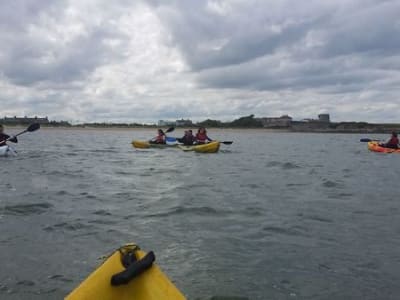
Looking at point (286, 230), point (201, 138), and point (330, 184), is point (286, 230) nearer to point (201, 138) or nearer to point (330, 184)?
point (330, 184)

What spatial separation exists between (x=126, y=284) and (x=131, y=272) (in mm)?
112

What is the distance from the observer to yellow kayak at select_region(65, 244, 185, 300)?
11.2 feet

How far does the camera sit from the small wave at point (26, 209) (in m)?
9.16

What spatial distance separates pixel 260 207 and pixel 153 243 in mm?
3792

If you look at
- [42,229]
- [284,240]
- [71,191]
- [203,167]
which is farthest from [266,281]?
[203,167]

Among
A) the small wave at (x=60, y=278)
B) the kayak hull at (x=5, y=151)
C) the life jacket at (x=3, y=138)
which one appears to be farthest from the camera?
the kayak hull at (x=5, y=151)

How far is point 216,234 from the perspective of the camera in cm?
771

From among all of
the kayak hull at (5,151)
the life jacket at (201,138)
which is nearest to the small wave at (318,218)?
the kayak hull at (5,151)

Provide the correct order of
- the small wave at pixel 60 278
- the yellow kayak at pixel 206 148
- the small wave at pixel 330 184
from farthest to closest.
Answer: the yellow kayak at pixel 206 148 < the small wave at pixel 330 184 < the small wave at pixel 60 278

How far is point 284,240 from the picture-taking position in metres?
7.39

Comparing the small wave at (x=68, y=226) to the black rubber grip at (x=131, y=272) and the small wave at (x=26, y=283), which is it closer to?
the small wave at (x=26, y=283)

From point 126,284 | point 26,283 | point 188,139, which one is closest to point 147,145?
point 188,139

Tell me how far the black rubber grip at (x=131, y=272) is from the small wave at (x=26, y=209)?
6262mm

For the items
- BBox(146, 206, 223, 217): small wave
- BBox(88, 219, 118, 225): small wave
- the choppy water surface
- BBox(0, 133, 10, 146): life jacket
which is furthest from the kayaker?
BBox(88, 219, 118, 225): small wave
